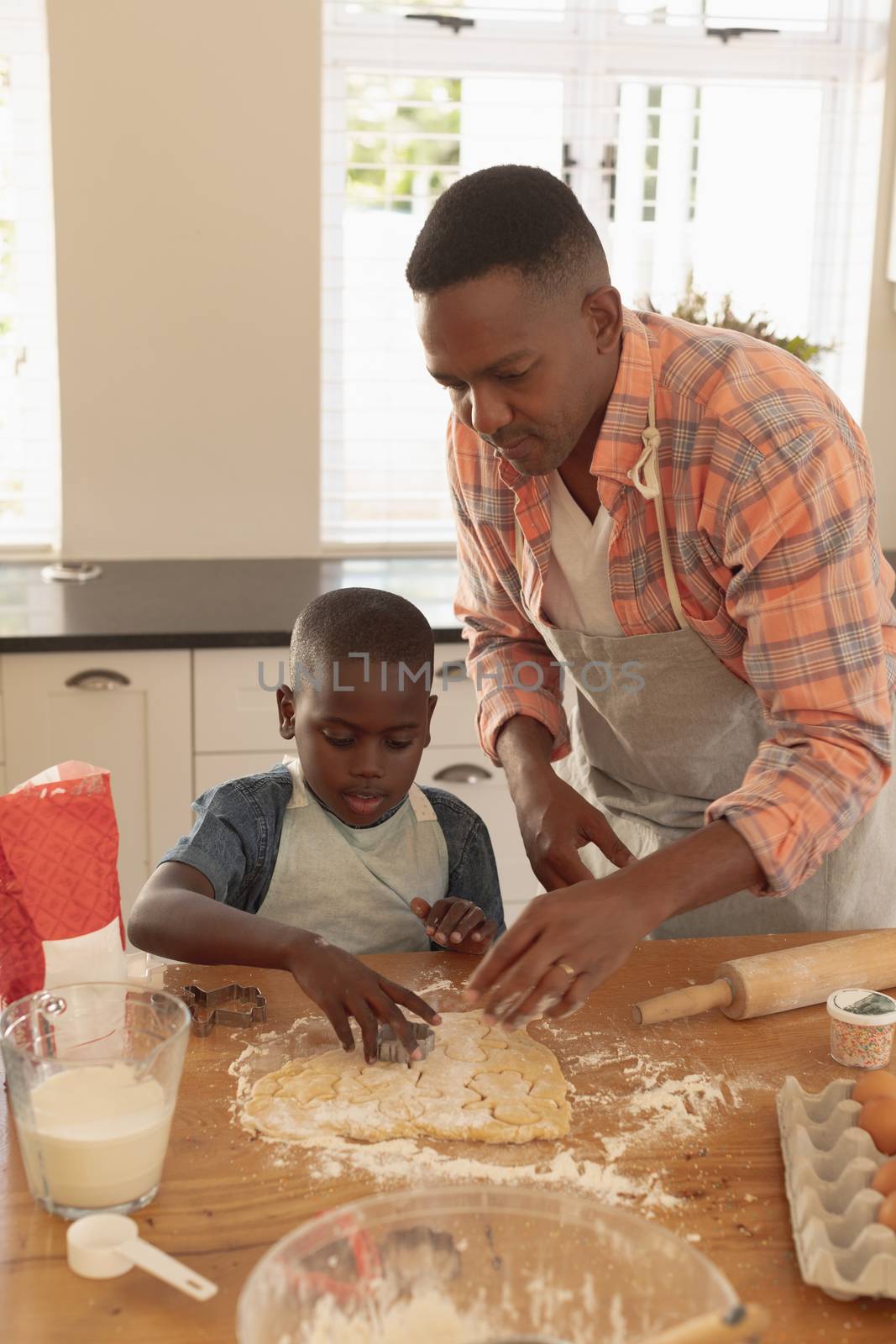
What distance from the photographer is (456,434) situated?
1524 mm

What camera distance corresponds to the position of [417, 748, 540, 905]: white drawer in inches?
99.0

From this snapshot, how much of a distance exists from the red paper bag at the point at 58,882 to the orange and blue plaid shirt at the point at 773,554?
1.64 ft

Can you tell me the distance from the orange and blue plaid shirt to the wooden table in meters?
0.15

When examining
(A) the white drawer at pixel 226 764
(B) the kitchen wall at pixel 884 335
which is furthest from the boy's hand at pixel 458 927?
(B) the kitchen wall at pixel 884 335

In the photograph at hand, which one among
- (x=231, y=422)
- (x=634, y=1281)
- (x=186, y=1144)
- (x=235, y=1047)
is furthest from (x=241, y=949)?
(x=231, y=422)

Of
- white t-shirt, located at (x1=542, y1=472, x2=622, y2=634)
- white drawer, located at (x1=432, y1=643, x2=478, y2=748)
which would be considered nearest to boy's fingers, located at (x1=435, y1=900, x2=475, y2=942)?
white t-shirt, located at (x1=542, y1=472, x2=622, y2=634)

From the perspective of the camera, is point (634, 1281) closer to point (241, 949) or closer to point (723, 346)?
point (241, 949)

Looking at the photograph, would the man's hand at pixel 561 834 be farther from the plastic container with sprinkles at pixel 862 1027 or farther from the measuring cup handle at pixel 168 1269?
the measuring cup handle at pixel 168 1269

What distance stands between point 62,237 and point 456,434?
1.59 metres

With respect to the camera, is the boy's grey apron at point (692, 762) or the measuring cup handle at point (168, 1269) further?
the boy's grey apron at point (692, 762)

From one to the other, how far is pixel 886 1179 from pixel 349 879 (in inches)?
28.8

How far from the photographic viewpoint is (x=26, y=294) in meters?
2.86

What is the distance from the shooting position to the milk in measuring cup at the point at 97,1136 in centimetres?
86

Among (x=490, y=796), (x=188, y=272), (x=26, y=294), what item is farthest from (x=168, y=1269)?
(x=26, y=294)
